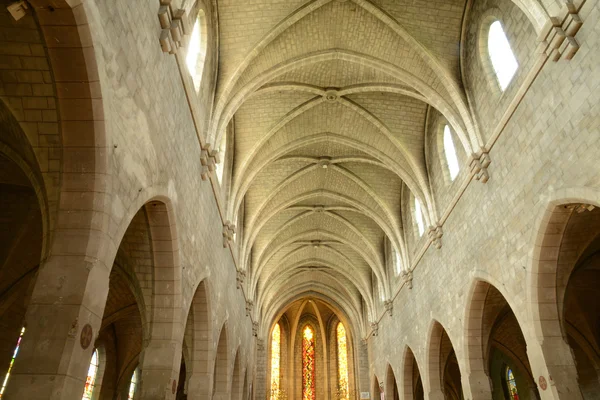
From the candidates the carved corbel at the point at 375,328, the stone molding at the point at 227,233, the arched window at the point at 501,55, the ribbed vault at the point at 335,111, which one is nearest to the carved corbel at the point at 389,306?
the ribbed vault at the point at 335,111

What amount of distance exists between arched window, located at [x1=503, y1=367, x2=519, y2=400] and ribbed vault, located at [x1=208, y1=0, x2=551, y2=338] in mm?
6944

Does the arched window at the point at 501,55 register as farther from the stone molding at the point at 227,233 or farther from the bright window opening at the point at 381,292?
the bright window opening at the point at 381,292

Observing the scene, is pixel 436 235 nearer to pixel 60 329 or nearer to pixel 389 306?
pixel 389 306

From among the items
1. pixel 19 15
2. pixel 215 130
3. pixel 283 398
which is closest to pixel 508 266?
pixel 215 130

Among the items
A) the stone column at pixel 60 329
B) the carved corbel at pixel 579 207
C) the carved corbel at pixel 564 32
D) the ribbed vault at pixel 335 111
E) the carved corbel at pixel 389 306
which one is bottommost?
the stone column at pixel 60 329

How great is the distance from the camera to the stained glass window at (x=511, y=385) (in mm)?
23109

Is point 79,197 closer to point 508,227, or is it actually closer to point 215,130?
point 215,130

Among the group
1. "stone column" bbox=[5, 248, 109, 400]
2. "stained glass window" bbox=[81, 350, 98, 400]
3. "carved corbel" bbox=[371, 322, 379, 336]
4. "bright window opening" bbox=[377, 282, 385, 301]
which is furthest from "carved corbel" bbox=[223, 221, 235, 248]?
"carved corbel" bbox=[371, 322, 379, 336]

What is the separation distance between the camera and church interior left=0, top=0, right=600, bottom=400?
6035 mm

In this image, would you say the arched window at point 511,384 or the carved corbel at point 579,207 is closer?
the carved corbel at point 579,207

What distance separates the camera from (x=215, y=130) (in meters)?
13.4

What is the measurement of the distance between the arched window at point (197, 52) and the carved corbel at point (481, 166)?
25.3 feet

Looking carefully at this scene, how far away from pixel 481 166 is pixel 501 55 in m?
2.96

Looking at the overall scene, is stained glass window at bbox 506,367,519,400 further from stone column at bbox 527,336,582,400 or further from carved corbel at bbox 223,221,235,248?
carved corbel at bbox 223,221,235,248
